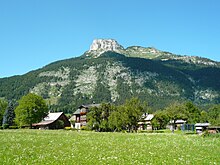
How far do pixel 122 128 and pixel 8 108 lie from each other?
76844 millimetres

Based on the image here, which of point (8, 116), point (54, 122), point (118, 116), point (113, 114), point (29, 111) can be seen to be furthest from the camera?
point (8, 116)

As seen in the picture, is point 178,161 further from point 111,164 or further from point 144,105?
point 144,105

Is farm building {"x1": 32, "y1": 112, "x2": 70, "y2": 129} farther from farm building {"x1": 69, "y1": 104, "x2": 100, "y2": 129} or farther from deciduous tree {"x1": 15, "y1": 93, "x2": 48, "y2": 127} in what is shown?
deciduous tree {"x1": 15, "y1": 93, "x2": 48, "y2": 127}

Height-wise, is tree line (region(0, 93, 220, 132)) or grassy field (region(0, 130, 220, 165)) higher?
tree line (region(0, 93, 220, 132))

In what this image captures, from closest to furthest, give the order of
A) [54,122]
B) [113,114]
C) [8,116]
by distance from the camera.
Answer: [113,114] < [54,122] < [8,116]

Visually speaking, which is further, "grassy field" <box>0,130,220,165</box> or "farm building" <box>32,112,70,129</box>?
"farm building" <box>32,112,70,129</box>

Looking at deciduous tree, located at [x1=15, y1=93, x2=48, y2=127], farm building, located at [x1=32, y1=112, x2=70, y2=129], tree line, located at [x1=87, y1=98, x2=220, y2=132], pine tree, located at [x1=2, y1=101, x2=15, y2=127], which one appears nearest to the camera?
tree line, located at [x1=87, y1=98, x2=220, y2=132]

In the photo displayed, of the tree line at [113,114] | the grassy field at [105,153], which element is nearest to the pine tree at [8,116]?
the tree line at [113,114]

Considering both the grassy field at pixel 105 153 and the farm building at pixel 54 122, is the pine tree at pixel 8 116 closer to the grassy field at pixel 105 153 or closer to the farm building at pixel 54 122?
the farm building at pixel 54 122

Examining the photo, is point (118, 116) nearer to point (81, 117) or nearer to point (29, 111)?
point (29, 111)

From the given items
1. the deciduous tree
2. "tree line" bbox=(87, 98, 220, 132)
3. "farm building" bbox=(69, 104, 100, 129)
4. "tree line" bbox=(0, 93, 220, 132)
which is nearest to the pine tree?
"tree line" bbox=(0, 93, 220, 132)

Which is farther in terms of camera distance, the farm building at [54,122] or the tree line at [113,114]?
the farm building at [54,122]

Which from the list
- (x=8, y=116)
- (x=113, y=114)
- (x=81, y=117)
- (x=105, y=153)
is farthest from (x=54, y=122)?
(x=105, y=153)

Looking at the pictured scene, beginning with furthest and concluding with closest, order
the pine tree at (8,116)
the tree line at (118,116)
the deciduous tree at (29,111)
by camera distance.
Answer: the pine tree at (8,116) → the deciduous tree at (29,111) → the tree line at (118,116)
